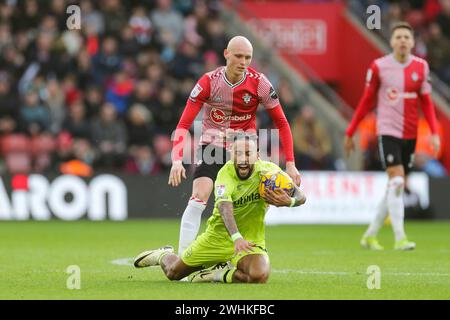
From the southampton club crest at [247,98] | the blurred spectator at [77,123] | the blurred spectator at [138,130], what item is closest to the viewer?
the southampton club crest at [247,98]

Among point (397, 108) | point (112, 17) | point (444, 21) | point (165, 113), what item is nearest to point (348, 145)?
point (397, 108)

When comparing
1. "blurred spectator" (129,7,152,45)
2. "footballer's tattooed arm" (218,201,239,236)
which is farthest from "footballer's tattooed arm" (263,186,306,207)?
"blurred spectator" (129,7,152,45)

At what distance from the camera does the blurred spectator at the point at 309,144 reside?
21.2 m

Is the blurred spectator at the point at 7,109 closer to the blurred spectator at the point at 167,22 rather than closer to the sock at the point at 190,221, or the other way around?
the blurred spectator at the point at 167,22

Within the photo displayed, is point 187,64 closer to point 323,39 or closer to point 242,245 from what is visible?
point 323,39

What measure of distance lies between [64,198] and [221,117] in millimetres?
9392

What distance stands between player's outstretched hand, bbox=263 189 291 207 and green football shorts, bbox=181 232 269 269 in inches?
25.5

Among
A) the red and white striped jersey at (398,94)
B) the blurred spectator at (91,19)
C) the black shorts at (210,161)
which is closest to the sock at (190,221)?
the black shorts at (210,161)

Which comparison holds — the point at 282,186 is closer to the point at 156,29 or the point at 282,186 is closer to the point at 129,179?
the point at 129,179

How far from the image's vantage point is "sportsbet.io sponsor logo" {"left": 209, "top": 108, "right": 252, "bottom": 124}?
34.5ft

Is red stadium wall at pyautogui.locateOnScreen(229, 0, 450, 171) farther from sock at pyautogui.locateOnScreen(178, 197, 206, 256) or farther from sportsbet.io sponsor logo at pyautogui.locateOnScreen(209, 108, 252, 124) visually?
sock at pyautogui.locateOnScreen(178, 197, 206, 256)

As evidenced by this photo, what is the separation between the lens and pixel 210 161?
34.1ft

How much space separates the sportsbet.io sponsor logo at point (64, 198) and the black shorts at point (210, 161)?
9.15m

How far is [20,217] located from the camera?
1920 centimetres
